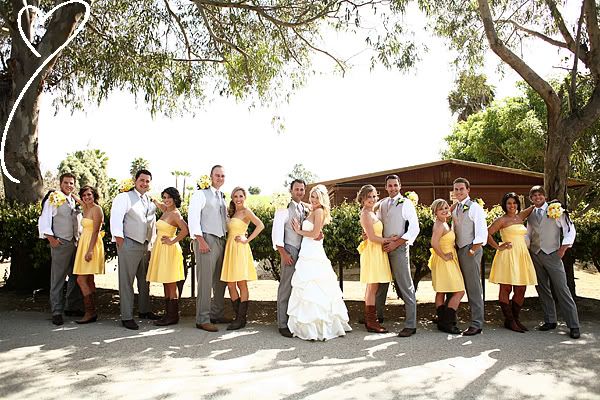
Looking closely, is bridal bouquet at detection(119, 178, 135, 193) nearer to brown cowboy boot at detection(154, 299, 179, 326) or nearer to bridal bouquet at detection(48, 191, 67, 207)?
bridal bouquet at detection(48, 191, 67, 207)

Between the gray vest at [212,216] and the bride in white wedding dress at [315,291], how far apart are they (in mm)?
1058

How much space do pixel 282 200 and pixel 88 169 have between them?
2268cm

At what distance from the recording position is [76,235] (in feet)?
25.8

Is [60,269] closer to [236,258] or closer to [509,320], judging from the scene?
[236,258]

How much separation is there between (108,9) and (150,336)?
8005 millimetres

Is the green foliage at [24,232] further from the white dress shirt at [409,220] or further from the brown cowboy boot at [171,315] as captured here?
the white dress shirt at [409,220]

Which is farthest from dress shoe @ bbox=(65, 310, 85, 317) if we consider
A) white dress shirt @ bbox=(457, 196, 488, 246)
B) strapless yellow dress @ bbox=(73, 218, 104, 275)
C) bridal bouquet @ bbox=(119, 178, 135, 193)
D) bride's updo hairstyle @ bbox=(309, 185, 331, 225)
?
white dress shirt @ bbox=(457, 196, 488, 246)

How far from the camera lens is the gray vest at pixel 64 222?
7.68 m

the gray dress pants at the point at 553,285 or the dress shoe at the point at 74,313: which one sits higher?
the gray dress pants at the point at 553,285

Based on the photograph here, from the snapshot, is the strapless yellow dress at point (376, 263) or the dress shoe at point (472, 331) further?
the strapless yellow dress at point (376, 263)

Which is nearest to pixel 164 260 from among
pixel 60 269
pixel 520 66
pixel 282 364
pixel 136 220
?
pixel 136 220

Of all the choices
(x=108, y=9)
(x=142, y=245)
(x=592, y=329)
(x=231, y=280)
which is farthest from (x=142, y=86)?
(x=592, y=329)

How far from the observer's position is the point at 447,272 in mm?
7203

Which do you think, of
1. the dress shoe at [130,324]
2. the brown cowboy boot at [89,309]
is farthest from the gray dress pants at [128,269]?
the brown cowboy boot at [89,309]
